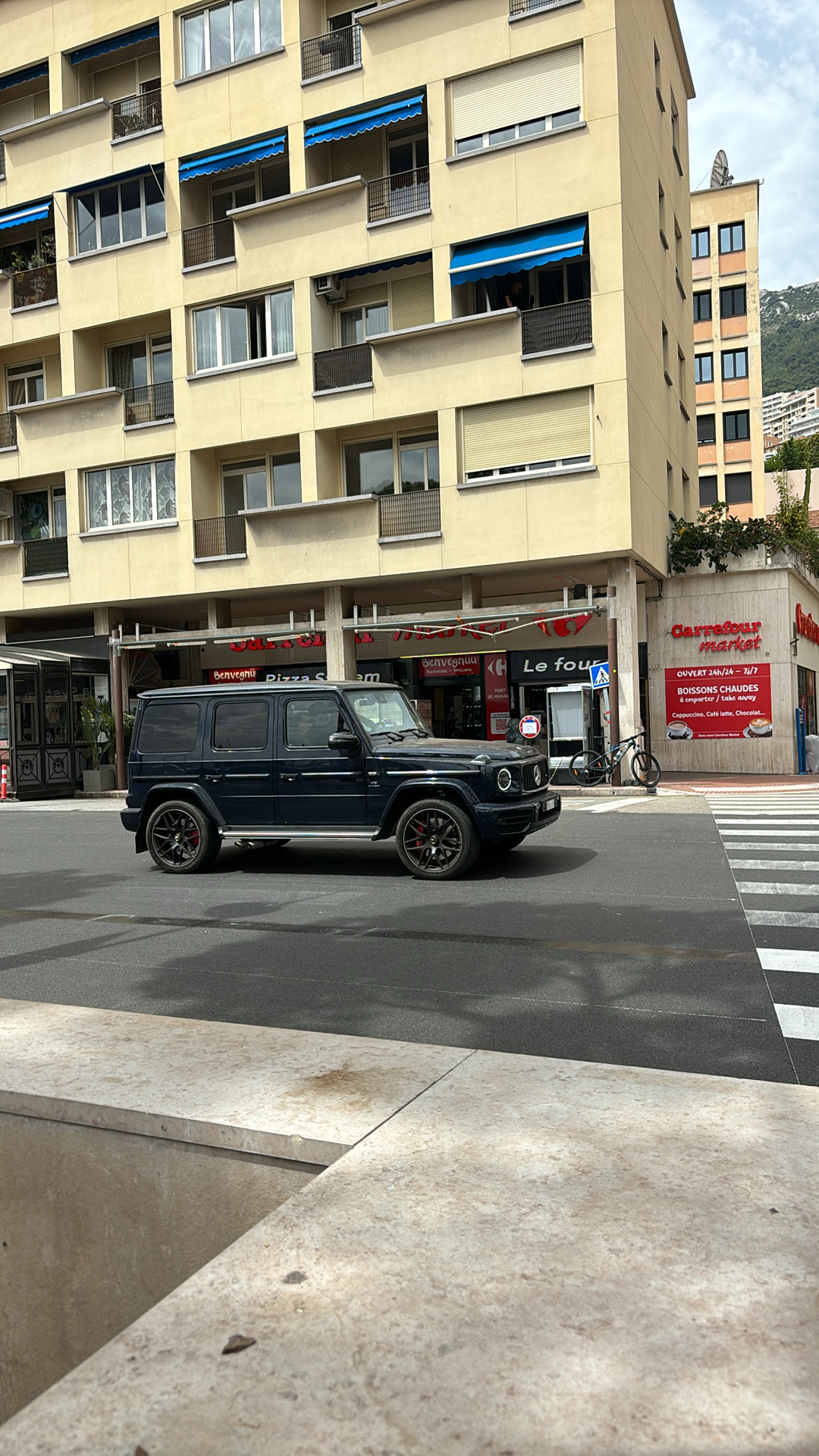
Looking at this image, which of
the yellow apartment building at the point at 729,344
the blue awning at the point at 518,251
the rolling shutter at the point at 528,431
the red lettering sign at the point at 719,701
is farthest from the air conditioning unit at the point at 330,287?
the yellow apartment building at the point at 729,344

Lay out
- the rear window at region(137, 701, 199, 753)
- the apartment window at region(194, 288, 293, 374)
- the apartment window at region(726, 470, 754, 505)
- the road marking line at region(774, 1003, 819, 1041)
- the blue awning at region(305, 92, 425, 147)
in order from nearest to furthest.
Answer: the road marking line at region(774, 1003, 819, 1041) < the rear window at region(137, 701, 199, 753) < the blue awning at region(305, 92, 425, 147) < the apartment window at region(194, 288, 293, 374) < the apartment window at region(726, 470, 754, 505)

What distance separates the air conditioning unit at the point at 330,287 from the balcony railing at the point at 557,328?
185 inches

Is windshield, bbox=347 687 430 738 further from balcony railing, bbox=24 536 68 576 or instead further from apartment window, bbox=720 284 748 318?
apartment window, bbox=720 284 748 318

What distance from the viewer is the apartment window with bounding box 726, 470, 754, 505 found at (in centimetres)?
5300

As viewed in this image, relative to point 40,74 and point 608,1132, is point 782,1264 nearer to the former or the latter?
point 608,1132

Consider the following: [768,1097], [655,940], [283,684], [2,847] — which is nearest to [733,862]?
[655,940]

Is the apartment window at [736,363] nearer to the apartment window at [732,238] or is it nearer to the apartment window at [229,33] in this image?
the apartment window at [732,238]

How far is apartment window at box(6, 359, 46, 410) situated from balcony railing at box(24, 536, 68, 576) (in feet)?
13.5

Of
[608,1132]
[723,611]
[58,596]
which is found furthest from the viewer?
[58,596]

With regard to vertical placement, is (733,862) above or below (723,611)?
below

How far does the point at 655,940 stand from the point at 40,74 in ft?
96.5

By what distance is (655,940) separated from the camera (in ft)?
22.8

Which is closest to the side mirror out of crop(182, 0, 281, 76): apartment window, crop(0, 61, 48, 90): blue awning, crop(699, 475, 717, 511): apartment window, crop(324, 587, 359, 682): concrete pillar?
crop(324, 587, 359, 682): concrete pillar

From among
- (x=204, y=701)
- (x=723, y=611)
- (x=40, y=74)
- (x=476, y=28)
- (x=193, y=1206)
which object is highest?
(x=40, y=74)
